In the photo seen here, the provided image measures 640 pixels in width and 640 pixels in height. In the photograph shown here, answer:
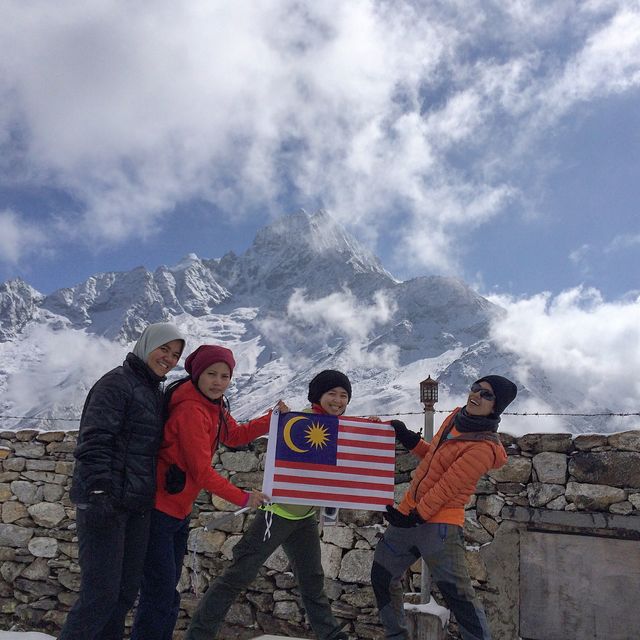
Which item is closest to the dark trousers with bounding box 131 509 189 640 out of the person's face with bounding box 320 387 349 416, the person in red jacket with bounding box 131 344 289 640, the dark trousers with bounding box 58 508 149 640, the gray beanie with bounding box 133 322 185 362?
the person in red jacket with bounding box 131 344 289 640

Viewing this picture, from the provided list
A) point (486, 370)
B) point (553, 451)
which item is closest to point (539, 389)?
point (486, 370)

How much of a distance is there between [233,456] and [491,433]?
271cm

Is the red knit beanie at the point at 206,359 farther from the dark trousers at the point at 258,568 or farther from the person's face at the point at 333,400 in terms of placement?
the dark trousers at the point at 258,568

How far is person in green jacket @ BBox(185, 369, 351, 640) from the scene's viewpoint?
11.0 feet

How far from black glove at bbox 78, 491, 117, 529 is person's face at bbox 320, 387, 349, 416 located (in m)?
1.58

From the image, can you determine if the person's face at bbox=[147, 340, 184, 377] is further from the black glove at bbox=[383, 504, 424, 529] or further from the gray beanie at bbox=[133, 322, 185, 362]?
the black glove at bbox=[383, 504, 424, 529]

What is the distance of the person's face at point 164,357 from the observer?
3.09 metres

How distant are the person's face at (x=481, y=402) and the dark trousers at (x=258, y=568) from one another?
1309 millimetres

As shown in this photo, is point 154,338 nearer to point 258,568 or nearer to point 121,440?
point 121,440

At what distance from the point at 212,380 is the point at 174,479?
58 cm

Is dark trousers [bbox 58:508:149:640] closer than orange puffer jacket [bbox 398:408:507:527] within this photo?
Yes

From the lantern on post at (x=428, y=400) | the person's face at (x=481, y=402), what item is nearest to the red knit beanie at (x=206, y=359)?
the person's face at (x=481, y=402)

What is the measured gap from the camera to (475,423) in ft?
10.7

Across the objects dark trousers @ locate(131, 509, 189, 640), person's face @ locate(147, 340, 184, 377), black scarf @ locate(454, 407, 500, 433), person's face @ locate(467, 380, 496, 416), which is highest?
person's face @ locate(147, 340, 184, 377)
